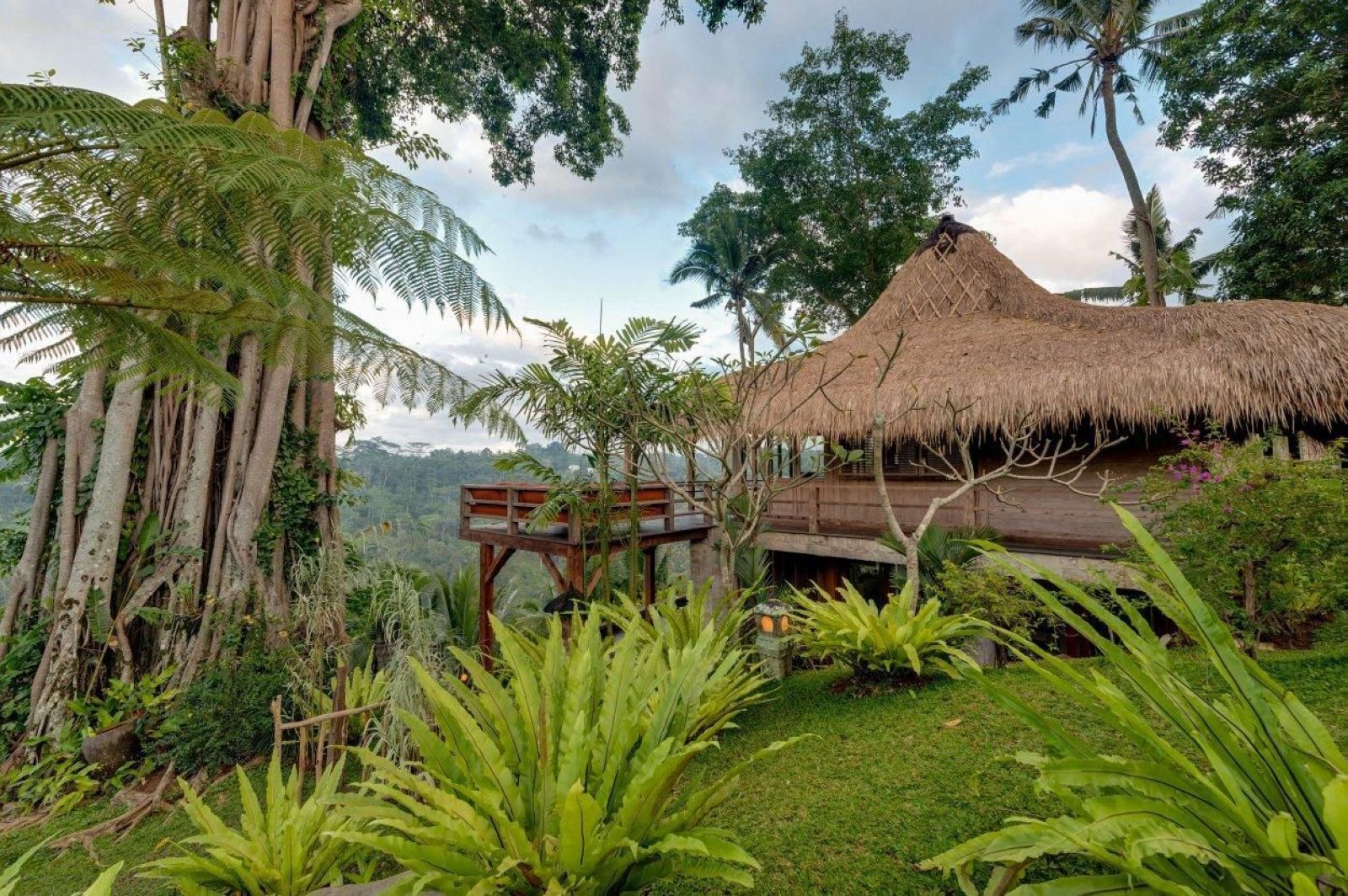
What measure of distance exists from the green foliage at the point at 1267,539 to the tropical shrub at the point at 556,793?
3.59 metres

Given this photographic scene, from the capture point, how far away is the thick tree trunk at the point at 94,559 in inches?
150

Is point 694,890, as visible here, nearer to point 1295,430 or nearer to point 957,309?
point 1295,430

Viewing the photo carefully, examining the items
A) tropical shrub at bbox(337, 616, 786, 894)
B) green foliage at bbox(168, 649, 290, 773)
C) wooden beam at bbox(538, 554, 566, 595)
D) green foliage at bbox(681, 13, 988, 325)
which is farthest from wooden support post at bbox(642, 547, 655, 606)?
green foliage at bbox(681, 13, 988, 325)

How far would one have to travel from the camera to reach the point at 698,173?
16.2m

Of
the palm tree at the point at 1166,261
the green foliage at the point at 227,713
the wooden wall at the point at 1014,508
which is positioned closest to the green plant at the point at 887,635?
the wooden wall at the point at 1014,508

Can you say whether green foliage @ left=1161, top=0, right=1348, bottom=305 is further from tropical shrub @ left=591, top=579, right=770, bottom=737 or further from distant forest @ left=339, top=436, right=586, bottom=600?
distant forest @ left=339, top=436, right=586, bottom=600

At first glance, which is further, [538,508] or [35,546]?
[538,508]

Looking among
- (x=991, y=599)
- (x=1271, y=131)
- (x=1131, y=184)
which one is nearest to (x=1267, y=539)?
(x=991, y=599)

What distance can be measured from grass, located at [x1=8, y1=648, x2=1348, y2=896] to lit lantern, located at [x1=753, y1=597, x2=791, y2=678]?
0.28 meters

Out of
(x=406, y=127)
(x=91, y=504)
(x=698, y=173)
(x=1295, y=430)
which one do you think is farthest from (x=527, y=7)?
(x=1295, y=430)

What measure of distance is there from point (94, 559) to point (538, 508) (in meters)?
3.91

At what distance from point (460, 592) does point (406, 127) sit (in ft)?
22.5

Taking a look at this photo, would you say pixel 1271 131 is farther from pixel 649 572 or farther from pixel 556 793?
pixel 556 793

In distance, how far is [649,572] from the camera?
925cm
